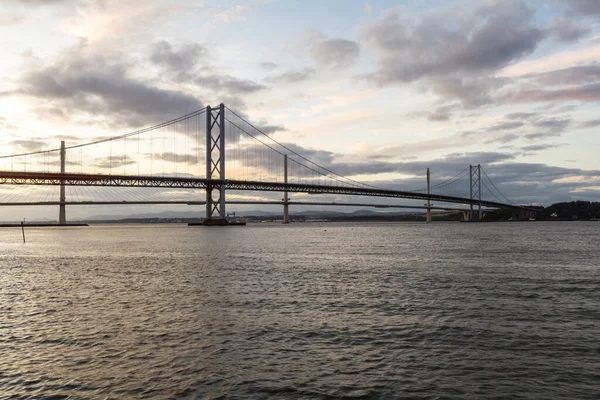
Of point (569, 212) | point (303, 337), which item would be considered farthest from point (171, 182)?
point (569, 212)

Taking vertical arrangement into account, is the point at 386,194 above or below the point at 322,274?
above

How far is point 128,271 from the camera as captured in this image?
878 inches

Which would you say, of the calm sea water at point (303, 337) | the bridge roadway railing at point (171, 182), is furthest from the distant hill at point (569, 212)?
the calm sea water at point (303, 337)

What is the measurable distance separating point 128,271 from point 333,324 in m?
14.6

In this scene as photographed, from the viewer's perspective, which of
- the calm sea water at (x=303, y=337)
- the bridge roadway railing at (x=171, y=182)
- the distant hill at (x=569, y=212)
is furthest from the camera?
the distant hill at (x=569, y=212)

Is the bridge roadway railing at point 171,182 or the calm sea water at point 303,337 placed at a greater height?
the bridge roadway railing at point 171,182

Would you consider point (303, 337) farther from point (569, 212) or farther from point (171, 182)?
point (569, 212)

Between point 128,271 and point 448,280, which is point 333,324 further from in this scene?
point 128,271

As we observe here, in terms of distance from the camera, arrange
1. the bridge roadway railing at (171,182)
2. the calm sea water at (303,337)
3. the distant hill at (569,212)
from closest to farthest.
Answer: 1. the calm sea water at (303,337)
2. the bridge roadway railing at (171,182)
3. the distant hill at (569,212)

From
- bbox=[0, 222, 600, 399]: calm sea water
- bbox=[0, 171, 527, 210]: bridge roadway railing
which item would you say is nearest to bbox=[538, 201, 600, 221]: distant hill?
bbox=[0, 171, 527, 210]: bridge roadway railing

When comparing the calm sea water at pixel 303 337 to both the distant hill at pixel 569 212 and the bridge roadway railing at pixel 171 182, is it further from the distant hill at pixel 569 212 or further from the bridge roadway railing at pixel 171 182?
the distant hill at pixel 569 212

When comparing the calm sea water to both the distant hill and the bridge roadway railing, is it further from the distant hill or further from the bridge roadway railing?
the distant hill

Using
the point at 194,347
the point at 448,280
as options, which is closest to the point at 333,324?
the point at 194,347

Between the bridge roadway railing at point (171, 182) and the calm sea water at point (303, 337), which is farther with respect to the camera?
the bridge roadway railing at point (171, 182)
